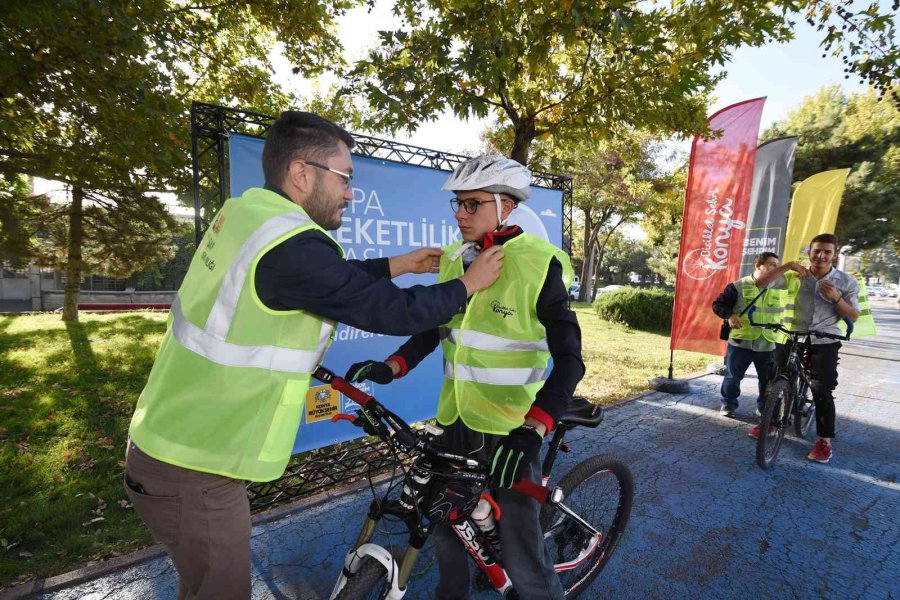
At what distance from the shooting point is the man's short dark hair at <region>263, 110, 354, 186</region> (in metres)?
1.52

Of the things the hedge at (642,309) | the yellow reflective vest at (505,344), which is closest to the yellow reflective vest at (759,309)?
the yellow reflective vest at (505,344)

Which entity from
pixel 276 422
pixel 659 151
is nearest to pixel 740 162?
pixel 276 422

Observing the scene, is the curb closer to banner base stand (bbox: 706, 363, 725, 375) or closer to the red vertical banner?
the red vertical banner

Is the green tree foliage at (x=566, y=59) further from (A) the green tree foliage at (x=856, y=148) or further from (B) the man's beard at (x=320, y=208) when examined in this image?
(A) the green tree foliage at (x=856, y=148)

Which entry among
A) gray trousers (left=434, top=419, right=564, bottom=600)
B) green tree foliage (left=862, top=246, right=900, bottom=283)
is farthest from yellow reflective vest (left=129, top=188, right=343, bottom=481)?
green tree foliage (left=862, top=246, right=900, bottom=283)

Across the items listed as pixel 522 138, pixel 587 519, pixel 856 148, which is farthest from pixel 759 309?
pixel 856 148

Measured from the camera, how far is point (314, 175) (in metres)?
1.55

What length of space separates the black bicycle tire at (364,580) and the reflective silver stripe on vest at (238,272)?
3.55 ft

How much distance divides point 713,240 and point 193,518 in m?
7.94

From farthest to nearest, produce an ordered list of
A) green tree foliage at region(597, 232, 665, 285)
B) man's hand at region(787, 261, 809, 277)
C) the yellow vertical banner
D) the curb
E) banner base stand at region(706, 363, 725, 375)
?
1. green tree foliage at region(597, 232, 665, 285)
2. the yellow vertical banner
3. banner base stand at region(706, 363, 725, 375)
4. man's hand at region(787, 261, 809, 277)
5. the curb

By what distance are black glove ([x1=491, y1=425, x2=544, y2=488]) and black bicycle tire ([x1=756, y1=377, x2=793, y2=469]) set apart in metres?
3.84

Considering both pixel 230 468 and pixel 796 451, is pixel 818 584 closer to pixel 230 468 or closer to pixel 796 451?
pixel 796 451

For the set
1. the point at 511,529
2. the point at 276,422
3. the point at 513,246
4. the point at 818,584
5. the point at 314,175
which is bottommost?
the point at 818,584

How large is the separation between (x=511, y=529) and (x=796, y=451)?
4687 millimetres
